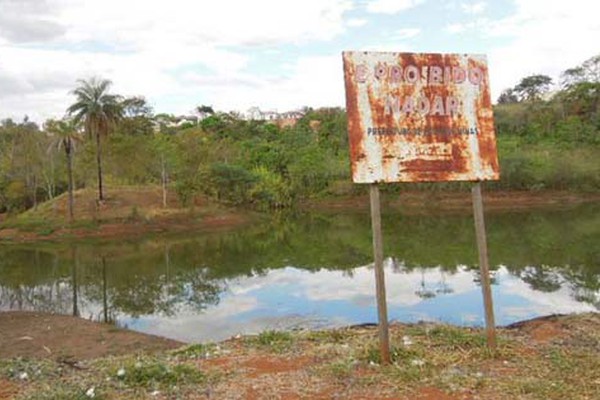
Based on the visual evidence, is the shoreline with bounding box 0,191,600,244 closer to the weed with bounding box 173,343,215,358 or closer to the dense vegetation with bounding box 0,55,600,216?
the dense vegetation with bounding box 0,55,600,216

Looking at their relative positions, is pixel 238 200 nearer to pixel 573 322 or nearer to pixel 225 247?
pixel 225 247

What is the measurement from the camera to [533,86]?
87250 millimetres

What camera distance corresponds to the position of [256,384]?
6207 millimetres

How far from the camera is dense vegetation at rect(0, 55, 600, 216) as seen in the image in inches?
1645

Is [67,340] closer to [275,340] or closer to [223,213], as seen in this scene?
[275,340]

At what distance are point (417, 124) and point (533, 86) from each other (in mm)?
88485

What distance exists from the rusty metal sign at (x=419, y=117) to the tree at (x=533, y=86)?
276 feet

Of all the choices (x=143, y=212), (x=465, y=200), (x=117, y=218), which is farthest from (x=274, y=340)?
(x=465, y=200)

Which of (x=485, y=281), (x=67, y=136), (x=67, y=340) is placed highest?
(x=67, y=136)

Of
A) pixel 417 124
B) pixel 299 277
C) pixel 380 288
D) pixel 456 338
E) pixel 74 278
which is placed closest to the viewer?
pixel 380 288

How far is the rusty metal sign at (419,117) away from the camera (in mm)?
6691

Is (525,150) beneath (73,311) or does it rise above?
above

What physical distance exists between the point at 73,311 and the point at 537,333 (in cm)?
1272

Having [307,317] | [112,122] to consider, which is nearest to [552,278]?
[307,317]
